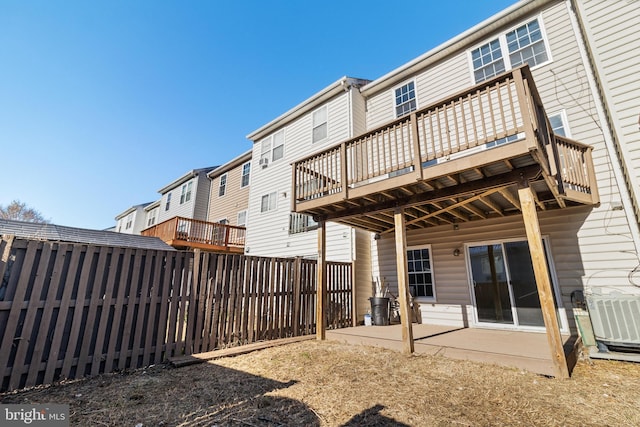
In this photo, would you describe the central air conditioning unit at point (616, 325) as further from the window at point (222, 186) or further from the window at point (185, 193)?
the window at point (185, 193)

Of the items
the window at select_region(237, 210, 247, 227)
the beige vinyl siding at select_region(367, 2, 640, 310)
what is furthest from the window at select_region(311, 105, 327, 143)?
the window at select_region(237, 210, 247, 227)

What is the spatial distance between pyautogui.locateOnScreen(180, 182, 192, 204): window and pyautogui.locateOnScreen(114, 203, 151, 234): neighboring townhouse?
8.54m

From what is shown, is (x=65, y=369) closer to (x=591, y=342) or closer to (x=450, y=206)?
(x=450, y=206)

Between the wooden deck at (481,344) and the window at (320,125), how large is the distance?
7514 mm

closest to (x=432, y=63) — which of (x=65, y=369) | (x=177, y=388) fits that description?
(x=177, y=388)

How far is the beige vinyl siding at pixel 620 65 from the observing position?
17.0 feet

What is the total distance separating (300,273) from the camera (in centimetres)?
666

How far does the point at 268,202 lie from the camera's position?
12.0 metres

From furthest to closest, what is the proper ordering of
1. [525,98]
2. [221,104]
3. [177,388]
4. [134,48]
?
[221,104]
[134,48]
[525,98]
[177,388]

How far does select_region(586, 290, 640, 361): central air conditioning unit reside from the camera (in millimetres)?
4215

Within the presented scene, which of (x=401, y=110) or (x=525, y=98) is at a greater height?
(x=401, y=110)

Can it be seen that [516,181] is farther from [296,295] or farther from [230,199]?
[230,199]

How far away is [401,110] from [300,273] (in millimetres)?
6602

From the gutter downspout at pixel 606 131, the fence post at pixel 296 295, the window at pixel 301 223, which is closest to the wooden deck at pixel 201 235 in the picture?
the window at pixel 301 223
